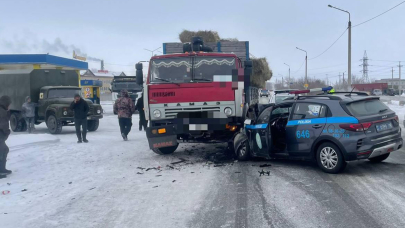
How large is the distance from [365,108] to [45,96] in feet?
45.8

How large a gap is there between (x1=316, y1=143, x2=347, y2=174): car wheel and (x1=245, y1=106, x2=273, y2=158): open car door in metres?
1.25

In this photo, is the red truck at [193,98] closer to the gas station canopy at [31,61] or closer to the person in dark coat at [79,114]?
the person in dark coat at [79,114]

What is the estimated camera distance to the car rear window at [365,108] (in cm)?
765

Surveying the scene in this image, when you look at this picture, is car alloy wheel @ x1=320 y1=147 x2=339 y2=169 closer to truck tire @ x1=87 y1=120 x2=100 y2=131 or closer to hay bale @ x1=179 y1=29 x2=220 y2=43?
hay bale @ x1=179 y1=29 x2=220 y2=43

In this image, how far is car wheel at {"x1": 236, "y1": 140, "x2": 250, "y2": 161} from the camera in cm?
957

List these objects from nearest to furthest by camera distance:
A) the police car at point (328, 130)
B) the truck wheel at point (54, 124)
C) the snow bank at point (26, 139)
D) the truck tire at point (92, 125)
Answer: the police car at point (328, 130)
the snow bank at point (26, 139)
the truck wheel at point (54, 124)
the truck tire at point (92, 125)

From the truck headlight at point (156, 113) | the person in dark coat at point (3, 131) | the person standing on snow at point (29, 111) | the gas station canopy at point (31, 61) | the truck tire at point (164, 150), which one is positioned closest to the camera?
the person in dark coat at point (3, 131)

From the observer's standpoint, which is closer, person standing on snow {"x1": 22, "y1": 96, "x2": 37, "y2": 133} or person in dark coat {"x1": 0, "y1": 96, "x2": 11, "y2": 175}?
person in dark coat {"x1": 0, "y1": 96, "x2": 11, "y2": 175}

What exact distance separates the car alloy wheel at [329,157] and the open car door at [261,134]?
130 centimetres

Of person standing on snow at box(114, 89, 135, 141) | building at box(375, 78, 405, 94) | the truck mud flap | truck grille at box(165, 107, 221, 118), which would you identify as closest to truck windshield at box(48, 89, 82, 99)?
person standing on snow at box(114, 89, 135, 141)

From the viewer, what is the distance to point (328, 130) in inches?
305

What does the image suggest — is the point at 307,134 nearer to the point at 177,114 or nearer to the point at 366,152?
the point at 366,152

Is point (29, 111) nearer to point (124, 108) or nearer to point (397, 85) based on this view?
point (124, 108)

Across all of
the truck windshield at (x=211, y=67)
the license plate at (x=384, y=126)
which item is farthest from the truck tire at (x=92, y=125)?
the license plate at (x=384, y=126)
